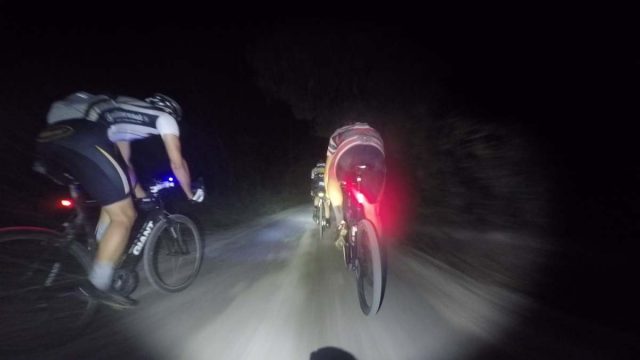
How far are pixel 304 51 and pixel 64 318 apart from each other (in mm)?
9206

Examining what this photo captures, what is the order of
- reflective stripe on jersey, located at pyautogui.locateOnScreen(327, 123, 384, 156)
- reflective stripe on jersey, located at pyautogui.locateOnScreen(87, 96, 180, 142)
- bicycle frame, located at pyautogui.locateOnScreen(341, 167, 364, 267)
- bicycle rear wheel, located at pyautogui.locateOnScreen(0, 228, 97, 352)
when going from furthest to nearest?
reflective stripe on jersey, located at pyautogui.locateOnScreen(327, 123, 384, 156)
bicycle frame, located at pyautogui.locateOnScreen(341, 167, 364, 267)
reflective stripe on jersey, located at pyautogui.locateOnScreen(87, 96, 180, 142)
bicycle rear wheel, located at pyautogui.locateOnScreen(0, 228, 97, 352)

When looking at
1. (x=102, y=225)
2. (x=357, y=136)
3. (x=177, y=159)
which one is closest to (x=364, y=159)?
(x=357, y=136)

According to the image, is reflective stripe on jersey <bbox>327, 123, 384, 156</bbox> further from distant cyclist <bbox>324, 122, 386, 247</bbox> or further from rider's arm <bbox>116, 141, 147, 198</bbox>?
rider's arm <bbox>116, 141, 147, 198</bbox>

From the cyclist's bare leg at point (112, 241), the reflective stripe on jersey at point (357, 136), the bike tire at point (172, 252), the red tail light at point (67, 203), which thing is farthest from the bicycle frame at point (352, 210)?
the red tail light at point (67, 203)

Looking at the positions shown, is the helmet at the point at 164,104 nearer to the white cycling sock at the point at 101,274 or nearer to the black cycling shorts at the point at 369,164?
the white cycling sock at the point at 101,274

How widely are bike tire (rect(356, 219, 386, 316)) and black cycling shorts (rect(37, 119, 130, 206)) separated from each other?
2.08 metres

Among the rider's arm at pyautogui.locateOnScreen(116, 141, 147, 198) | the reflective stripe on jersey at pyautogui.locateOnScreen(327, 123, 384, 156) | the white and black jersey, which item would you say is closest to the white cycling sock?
the rider's arm at pyautogui.locateOnScreen(116, 141, 147, 198)

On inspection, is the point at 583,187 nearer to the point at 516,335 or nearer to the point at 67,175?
the point at 516,335

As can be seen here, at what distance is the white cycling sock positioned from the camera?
11.9 feet

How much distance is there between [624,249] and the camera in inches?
174

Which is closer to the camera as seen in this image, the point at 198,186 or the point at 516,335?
the point at 516,335

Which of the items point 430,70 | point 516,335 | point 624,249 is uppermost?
point 430,70

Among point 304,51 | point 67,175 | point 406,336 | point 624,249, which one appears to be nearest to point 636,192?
point 624,249

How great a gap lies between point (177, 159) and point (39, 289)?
1498mm
